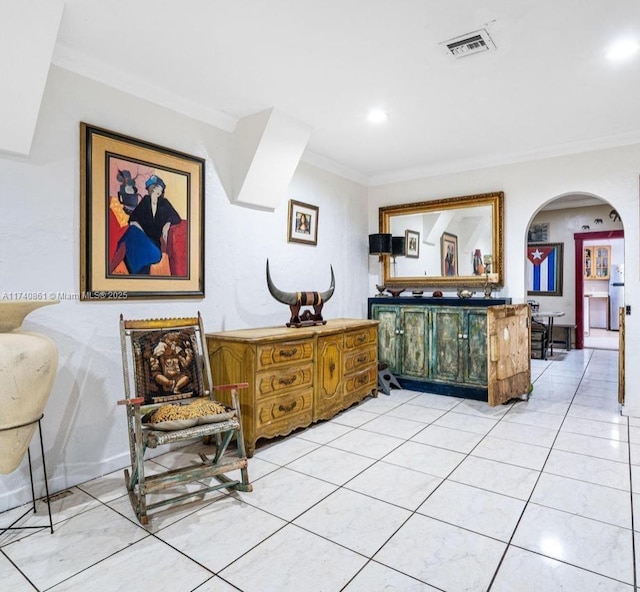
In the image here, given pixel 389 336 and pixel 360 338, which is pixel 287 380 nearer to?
pixel 360 338

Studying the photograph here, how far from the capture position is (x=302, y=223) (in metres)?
4.54

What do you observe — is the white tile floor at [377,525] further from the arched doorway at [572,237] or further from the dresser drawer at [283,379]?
the arched doorway at [572,237]

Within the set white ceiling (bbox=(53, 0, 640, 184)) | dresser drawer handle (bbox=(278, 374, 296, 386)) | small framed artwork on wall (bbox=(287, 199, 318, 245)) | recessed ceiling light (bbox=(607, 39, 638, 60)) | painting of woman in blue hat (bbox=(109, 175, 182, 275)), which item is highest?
white ceiling (bbox=(53, 0, 640, 184))

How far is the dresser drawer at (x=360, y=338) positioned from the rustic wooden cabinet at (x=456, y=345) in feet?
2.22

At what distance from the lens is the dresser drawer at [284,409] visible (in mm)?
3156

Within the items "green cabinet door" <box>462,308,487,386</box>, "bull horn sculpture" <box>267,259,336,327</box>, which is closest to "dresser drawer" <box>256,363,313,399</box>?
"bull horn sculpture" <box>267,259,336,327</box>

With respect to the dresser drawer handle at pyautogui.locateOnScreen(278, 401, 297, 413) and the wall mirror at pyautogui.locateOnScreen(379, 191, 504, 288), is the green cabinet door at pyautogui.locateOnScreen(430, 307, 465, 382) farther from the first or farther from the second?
the dresser drawer handle at pyautogui.locateOnScreen(278, 401, 297, 413)

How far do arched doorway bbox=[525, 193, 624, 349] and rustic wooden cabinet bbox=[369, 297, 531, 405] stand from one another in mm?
4610

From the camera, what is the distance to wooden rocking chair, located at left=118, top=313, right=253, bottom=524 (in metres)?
2.30

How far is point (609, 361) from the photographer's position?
6.81 metres

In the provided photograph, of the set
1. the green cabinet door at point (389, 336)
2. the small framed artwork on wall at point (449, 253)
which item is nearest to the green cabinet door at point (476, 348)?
the small framed artwork on wall at point (449, 253)

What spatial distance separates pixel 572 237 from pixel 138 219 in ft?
27.2

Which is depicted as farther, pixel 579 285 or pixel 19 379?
pixel 579 285

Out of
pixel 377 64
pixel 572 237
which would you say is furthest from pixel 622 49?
pixel 572 237
